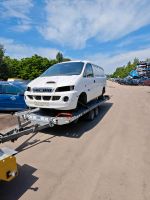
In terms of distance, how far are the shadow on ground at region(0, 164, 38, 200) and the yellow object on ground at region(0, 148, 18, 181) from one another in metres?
0.43

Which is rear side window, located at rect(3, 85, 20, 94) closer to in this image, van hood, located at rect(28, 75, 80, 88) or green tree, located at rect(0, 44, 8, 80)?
van hood, located at rect(28, 75, 80, 88)

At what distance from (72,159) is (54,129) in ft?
7.92

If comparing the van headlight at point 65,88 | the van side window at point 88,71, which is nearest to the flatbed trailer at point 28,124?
the van headlight at point 65,88

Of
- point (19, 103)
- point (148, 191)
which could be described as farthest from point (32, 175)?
point (19, 103)

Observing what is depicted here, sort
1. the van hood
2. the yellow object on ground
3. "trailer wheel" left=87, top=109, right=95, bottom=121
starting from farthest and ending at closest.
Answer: "trailer wheel" left=87, top=109, right=95, bottom=121 → the van hood → the yellow object on ground

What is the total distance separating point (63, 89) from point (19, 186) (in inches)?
120

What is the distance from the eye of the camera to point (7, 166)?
122 inches

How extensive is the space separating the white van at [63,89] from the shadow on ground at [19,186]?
2290 millimetres

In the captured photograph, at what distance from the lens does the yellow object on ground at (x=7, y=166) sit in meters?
3.03

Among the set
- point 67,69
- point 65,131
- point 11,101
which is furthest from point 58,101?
point 11,101

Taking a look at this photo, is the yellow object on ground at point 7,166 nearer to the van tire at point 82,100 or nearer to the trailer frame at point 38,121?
the trailer frame at point 38,121

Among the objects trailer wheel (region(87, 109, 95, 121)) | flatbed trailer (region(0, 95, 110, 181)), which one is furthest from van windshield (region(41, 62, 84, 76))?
trailer wheel (region(87, 109, 95, 121))

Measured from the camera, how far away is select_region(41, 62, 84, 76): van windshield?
22.9 ft

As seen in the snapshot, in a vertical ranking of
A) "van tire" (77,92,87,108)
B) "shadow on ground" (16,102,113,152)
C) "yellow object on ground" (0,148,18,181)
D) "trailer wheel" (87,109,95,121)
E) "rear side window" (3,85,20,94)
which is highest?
"rear side window" (3,85,20,94)
